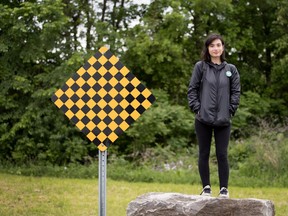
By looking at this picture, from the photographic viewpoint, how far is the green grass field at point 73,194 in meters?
6.03

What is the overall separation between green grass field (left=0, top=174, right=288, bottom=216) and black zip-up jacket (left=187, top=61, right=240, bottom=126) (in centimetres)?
206

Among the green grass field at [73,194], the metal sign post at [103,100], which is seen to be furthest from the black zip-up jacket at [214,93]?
the green grass field at [73,194]

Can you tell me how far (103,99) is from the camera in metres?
4.52

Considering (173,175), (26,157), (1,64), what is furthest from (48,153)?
(173,175)

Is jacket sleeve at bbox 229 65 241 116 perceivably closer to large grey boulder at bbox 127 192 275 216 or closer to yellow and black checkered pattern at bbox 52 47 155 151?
yellow and black checkered pattern at bbox 52 47 155 151

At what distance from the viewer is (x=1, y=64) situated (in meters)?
10.6

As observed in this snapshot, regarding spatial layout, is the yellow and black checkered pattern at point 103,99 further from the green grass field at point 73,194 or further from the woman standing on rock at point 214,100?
the green grass field at point 73,194

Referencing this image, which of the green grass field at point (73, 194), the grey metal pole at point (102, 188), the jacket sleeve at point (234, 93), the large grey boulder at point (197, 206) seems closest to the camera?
the large grey boulder at point (197, 206)

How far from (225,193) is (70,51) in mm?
7473

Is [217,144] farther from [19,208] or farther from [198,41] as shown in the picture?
[198,41]

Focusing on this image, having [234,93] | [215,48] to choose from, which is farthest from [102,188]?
[215,48]

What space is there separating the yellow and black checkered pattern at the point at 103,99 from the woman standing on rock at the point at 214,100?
1.50 feet

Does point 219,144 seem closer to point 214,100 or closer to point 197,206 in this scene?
point 214,100

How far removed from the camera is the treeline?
1042 centimetres
